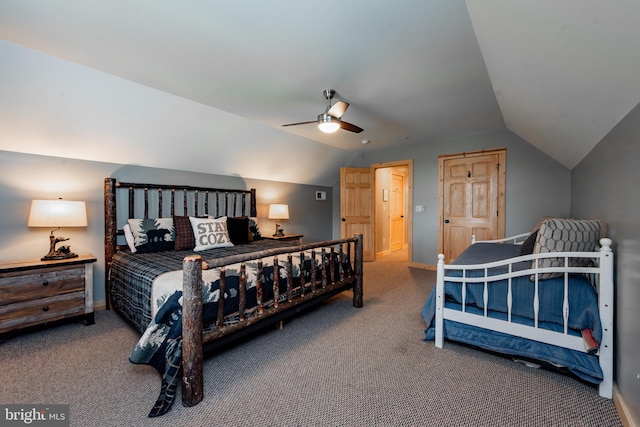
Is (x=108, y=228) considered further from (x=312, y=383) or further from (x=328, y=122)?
(x=312, y=383)

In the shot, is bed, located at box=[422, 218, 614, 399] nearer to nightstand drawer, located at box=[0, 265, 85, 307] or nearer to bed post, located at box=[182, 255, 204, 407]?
bed post, located at box=[182, 255, 204, 407]

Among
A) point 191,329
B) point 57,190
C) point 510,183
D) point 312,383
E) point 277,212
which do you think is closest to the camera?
point 191,329

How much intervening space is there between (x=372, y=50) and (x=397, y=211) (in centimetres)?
578

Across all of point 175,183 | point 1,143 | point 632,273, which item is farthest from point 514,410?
point 1,143

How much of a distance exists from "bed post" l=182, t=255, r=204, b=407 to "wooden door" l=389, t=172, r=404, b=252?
238 inches

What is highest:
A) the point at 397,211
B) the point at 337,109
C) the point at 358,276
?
the point at 337,109

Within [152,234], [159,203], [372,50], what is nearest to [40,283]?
[152,234]

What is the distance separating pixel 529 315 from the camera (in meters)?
2.00

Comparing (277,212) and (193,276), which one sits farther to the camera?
(277,212)

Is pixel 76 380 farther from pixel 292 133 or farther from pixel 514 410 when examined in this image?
pixel 292 133

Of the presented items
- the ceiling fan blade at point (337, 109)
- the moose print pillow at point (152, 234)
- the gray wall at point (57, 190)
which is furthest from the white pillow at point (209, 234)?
the ceiling fan blade at point (337, 109)

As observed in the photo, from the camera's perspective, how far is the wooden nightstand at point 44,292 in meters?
2.33

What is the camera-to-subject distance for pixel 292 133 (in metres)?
4.49

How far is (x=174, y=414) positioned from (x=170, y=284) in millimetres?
783
